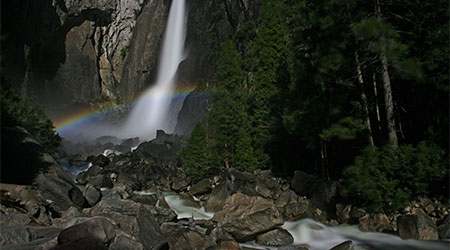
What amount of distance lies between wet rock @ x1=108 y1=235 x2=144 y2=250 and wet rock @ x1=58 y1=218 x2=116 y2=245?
0.16m

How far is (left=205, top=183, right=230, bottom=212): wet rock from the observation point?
17594 mm

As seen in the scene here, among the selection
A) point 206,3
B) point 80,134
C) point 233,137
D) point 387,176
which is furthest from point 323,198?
point 80,134

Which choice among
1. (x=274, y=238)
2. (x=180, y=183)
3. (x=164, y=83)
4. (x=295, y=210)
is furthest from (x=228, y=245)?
(x=164, y=83)

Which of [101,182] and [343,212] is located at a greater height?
[101,182]

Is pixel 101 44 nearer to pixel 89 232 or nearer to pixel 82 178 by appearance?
pixel 82 178

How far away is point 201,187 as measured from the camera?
21562mm

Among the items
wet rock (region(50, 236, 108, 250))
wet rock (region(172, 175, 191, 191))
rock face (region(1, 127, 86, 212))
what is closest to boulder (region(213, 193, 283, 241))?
wet rock (region(50, 236, 108, 250))

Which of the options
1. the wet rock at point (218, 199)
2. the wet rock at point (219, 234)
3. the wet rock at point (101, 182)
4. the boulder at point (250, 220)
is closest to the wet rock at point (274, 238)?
the boulder at point (250, 220)

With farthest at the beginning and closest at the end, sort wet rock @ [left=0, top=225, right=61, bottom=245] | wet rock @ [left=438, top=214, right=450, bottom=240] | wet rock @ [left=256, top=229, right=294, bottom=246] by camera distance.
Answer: wet rock @ [left=256, top=229, right=294, bottom=246] → wet rock @ [left=438, top=214, right=450, bottom=240] → wet rock @ [left=0, top=225, right=61, bottom=245]

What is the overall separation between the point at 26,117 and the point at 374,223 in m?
24.9

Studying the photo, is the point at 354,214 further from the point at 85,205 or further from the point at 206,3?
the point at 206,3

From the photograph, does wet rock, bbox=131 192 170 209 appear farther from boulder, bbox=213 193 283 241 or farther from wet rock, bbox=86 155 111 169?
wet rock, bbox=86 155 111 169

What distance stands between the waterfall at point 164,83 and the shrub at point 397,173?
44.0 metres

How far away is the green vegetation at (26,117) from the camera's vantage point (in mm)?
23212
